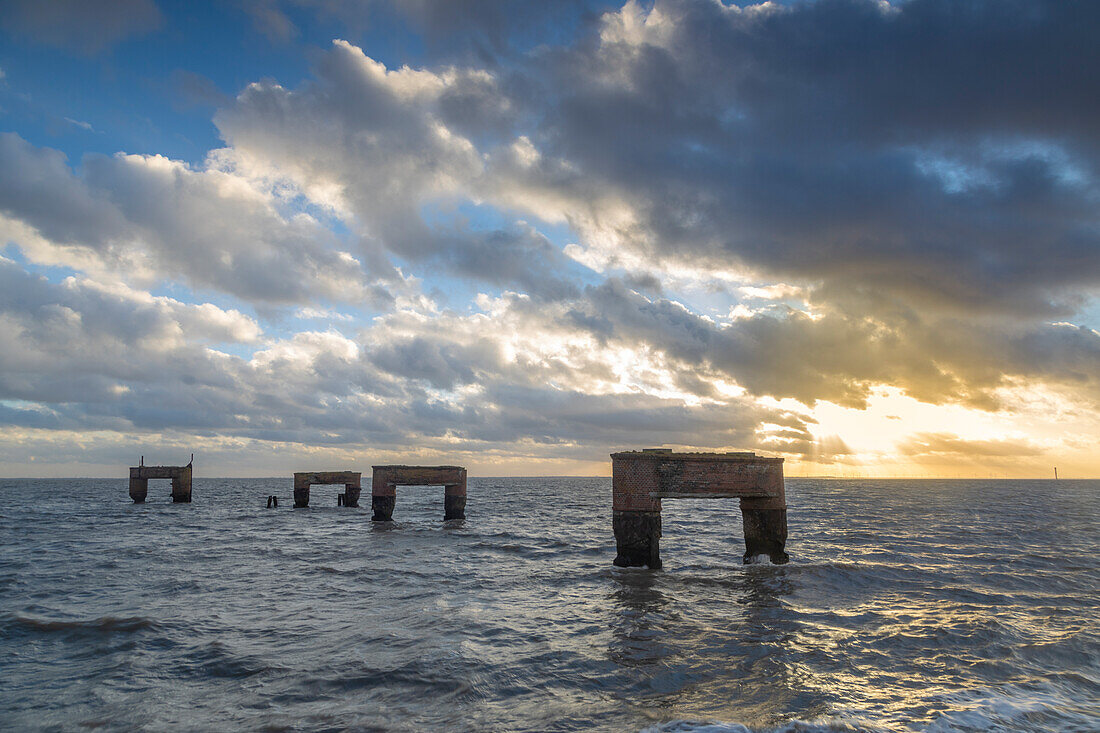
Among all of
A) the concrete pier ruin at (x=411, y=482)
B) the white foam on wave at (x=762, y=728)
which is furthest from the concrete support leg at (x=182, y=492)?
the white foam on wave at (x=762, y=728)

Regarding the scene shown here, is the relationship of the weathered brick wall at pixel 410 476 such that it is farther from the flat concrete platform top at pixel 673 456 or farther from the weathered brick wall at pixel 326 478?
the flat concrete platform top at pixel 673 456

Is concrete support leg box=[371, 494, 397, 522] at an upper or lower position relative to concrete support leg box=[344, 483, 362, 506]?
upper

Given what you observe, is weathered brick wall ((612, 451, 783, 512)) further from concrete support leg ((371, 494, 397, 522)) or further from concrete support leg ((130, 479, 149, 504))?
concrete support leg ((130, 479, 149, 504))

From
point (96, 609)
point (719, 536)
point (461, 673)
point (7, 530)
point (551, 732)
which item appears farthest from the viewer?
point (7, 530)

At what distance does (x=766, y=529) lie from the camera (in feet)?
73.2

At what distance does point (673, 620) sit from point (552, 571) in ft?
27.0

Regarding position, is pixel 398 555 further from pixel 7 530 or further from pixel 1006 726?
pixel 7 530

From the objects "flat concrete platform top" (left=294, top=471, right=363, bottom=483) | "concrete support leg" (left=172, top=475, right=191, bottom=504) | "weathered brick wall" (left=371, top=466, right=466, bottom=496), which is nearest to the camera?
"weathered brick wall" (left=371, top=466, right=466, bottom=496)

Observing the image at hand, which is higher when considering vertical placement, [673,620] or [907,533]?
[673,620]

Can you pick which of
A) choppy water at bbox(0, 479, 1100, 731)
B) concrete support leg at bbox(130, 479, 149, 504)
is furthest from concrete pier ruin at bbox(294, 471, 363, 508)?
choppy water at bbox(0, 479, 1100, 731)

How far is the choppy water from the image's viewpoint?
29.1 feet

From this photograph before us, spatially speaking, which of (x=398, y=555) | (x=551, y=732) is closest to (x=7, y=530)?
(x=398, y=555)

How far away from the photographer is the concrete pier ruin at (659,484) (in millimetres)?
20219

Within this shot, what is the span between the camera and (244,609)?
609 inches
